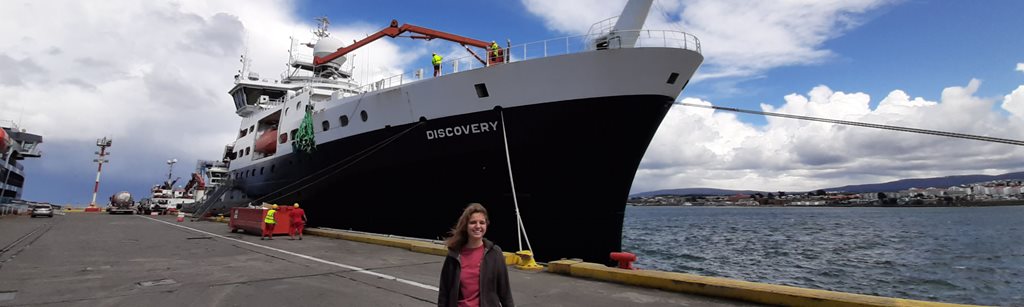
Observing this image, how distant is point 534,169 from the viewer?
1189 centimetres

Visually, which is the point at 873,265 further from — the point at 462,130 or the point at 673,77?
the point at 462,130

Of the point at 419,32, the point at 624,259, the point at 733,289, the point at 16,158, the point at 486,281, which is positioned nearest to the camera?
the point at 486,281

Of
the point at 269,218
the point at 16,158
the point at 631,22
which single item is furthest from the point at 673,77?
the point at 16,158

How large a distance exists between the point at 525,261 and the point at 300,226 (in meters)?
9.36

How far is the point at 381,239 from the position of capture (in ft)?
43.0

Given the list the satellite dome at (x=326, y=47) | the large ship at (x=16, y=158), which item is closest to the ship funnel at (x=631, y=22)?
the satellite dome at (x=326, y=47)

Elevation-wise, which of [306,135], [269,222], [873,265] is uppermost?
[306,135]

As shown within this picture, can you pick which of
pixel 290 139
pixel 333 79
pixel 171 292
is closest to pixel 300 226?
pixel 290 139

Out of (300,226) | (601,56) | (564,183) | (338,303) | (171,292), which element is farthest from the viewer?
(300,226)

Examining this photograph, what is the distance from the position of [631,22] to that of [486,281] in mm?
10285

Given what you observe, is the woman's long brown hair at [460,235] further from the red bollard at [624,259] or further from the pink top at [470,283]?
the red bollard at [624,259]

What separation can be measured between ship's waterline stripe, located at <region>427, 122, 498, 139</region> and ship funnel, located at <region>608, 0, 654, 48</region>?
3860mm

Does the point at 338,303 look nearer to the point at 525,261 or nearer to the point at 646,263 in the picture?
the point at 525,261

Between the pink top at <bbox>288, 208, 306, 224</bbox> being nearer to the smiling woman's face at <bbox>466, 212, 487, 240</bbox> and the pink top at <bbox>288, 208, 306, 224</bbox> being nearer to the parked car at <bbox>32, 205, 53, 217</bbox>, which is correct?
the smiling woman's face at <bbox>466, 212, 487, 240</bbox>
